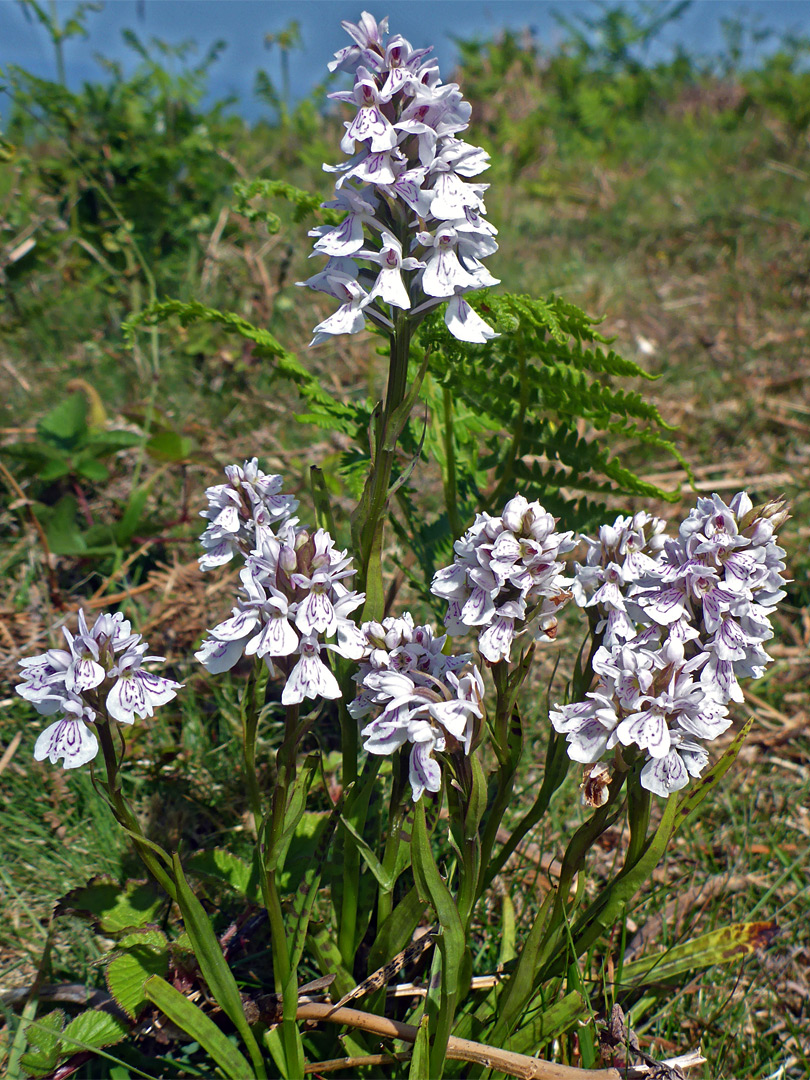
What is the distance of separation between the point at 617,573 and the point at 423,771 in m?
0.53

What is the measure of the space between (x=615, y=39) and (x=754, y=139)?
3766mm

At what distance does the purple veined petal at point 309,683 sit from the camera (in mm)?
1323

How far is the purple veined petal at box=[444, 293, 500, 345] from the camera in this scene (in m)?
1.45

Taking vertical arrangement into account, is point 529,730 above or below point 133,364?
below

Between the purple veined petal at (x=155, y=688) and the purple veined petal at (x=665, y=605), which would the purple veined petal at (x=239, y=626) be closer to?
the purple veined petal at (x=155, y=688)

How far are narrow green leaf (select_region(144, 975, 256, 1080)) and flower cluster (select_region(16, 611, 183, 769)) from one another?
1.66 ft

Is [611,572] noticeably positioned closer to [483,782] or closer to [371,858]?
[483,782]

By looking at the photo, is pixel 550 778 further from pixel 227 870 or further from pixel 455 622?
pixel 227 870

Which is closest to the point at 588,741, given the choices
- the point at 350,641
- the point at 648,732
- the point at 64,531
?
the point at 648,732

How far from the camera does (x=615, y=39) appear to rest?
38.0ft

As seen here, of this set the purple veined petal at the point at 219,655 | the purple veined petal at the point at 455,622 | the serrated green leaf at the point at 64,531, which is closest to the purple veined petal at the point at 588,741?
the purple veined petal at the point at 455,622

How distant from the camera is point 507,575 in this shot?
1355 mm

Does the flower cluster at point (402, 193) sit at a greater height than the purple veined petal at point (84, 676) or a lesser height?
greater

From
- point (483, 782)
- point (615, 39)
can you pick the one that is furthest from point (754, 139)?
point (483, 782)
